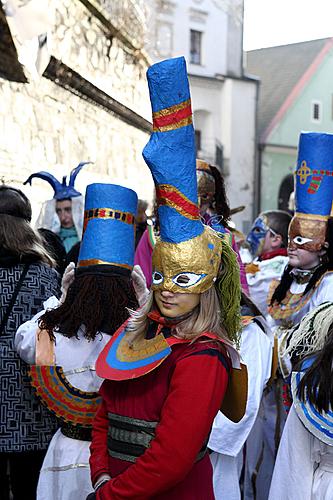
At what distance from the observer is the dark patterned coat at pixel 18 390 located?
12.3 ft

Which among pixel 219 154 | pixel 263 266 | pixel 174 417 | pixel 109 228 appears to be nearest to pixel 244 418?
pixel 109 228

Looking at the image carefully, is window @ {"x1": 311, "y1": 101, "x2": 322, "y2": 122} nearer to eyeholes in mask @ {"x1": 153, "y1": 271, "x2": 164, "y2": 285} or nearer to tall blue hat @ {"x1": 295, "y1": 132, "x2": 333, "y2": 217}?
tall blue hat @ {"x1": 295, "y1": 132, "x2": 333, "y2": 217}

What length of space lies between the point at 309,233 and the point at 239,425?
1.35m

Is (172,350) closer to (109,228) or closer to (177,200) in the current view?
(177,200)

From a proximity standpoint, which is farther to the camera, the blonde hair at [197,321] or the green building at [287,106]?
the green building at [287,106]

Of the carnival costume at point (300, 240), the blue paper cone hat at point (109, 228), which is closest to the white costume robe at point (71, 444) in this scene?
the blue paper cone hat at point (109, 228)

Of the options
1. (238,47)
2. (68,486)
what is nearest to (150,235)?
(68,486)

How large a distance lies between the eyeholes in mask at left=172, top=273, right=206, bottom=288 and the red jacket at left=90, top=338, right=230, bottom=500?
0.63 ft

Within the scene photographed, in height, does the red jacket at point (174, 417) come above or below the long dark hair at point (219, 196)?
below

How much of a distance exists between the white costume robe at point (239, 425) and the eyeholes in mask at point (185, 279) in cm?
159

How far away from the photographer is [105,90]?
12703mm

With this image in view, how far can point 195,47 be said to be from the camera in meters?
27.3

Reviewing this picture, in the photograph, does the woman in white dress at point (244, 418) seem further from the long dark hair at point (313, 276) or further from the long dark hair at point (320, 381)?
the long dark hair at point (320, 381)

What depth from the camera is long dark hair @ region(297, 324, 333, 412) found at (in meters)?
2.78
